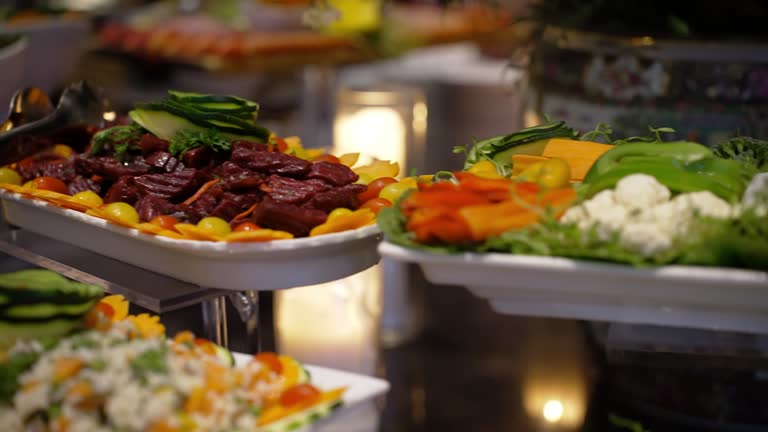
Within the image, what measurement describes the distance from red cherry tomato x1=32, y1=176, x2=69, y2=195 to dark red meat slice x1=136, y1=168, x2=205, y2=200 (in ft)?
0.60

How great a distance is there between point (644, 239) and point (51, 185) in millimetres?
988

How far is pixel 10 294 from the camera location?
39.9 inches

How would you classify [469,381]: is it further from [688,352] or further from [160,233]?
[160,233]

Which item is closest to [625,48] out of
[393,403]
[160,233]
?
[393,403]

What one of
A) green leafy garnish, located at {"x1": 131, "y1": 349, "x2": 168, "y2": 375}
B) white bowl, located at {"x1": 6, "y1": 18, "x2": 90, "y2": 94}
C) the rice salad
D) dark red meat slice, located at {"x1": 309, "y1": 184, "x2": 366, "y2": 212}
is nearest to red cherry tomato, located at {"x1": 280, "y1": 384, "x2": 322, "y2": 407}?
the rice salad

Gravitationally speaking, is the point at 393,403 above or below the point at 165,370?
below

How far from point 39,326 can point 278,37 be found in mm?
3450

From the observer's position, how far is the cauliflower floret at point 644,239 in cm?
105

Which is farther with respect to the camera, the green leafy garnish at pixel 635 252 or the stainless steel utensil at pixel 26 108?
the stainless steel utensil at pixel 26 108

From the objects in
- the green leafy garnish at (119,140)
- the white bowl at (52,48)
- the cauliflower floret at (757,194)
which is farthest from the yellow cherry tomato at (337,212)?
the white bowl at (52,48)

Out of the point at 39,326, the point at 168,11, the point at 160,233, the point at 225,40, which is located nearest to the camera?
the point at 39,326

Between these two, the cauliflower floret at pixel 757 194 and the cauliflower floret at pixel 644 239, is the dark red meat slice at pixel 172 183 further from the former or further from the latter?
the cauliflower floret at pixel 757 194

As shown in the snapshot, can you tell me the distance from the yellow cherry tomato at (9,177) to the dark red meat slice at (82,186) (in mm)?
141

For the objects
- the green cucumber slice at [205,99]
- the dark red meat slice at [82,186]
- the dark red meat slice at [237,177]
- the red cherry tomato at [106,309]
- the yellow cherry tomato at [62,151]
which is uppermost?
the green cucumber slice at [205,99]
